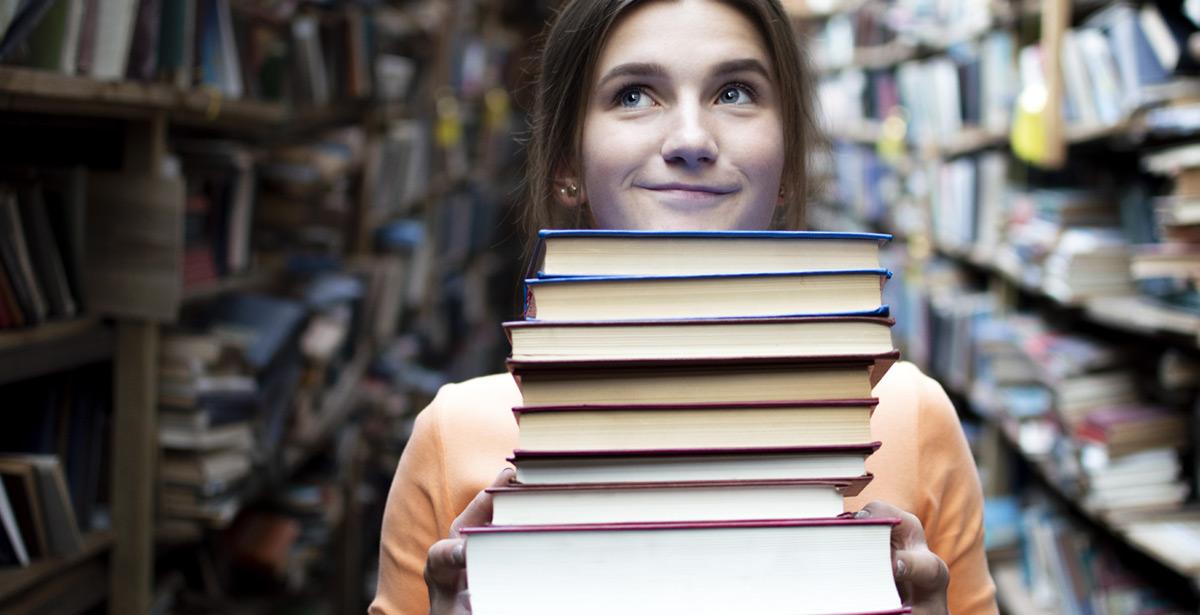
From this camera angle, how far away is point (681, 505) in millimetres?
714

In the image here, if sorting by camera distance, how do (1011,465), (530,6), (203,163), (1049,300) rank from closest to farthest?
(203,163) < (1049,300) < (1011,465) < (530,6)

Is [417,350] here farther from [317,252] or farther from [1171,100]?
[1171,100]

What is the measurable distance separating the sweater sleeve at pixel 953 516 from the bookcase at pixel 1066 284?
0.69 metres

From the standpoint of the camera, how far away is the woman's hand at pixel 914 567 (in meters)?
0.74

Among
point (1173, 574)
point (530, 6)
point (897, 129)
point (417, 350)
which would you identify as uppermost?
point (530, 6)

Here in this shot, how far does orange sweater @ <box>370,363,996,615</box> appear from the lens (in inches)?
36.6

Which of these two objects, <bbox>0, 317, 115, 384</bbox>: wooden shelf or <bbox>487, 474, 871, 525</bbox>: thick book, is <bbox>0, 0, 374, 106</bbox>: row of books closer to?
<bbox>0, 317, 115, 384</bbox>: wooden shelf

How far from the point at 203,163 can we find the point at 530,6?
5.45 metres

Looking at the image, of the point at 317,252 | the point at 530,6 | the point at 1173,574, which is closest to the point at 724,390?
the point at 1173,574

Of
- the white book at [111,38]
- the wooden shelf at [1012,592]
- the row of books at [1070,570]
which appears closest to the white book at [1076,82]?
the row of books at [1070,570]

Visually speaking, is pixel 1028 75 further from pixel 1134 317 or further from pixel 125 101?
pixel 125 101

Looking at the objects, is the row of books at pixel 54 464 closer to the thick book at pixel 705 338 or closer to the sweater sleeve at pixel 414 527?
the sweater sleeve at pixel 414 527

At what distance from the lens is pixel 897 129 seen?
5750 millimetres

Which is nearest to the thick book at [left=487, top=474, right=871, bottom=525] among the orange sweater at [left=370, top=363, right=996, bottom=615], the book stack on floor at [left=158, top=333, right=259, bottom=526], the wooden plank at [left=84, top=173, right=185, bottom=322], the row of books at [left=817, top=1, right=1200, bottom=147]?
the orange sweater at [left=370, top=363, right=996, bottom=615]
